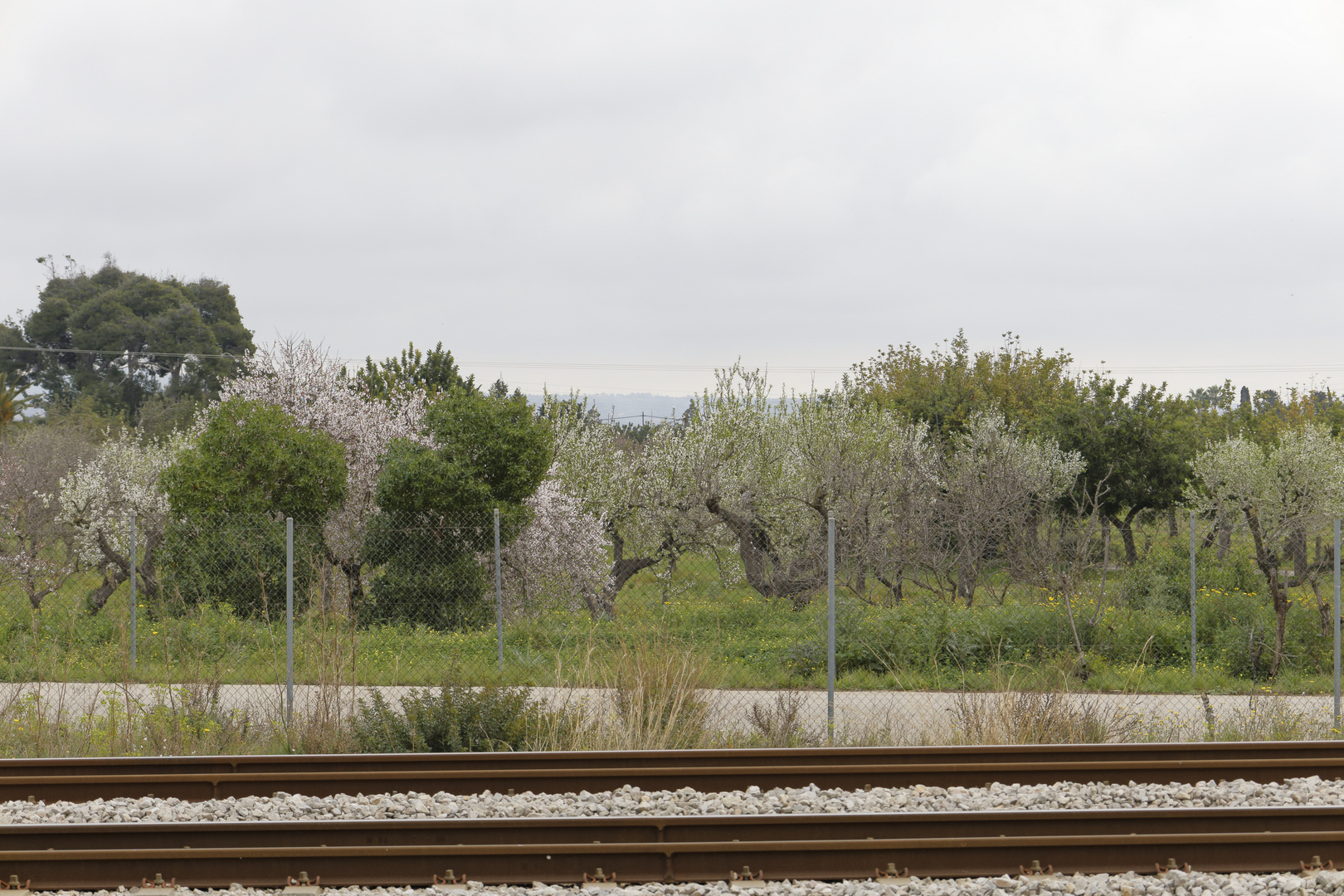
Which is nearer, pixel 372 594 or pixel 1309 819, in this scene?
pixel 1309 819

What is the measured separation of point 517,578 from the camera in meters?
15.9

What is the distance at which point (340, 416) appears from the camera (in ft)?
A: 57.9

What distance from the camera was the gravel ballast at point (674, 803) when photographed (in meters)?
6.43

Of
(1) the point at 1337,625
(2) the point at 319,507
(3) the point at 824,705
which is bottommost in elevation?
(3) the point at 824,705

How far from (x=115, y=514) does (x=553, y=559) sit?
10158mm

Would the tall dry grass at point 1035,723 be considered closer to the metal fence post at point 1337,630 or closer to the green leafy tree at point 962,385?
the metal fence post at point 1337,630

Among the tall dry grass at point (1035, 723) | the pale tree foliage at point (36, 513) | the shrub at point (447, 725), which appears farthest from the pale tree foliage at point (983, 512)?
the pale tree foliage at point (36, 513)

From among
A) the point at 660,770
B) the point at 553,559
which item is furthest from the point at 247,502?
the point at 660,770

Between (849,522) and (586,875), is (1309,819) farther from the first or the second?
(849,522)

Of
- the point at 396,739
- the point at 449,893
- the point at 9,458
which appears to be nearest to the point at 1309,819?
the point at 449,893

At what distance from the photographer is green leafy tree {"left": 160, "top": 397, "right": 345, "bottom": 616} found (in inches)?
574

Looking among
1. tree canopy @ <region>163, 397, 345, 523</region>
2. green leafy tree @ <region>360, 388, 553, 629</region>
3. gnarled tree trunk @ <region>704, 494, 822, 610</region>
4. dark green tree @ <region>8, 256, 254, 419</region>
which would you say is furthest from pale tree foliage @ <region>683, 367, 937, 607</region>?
dark green tree @ <region>8, 256, 254, 419</region>

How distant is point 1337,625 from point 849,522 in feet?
33.1

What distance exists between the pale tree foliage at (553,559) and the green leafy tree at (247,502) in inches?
123
